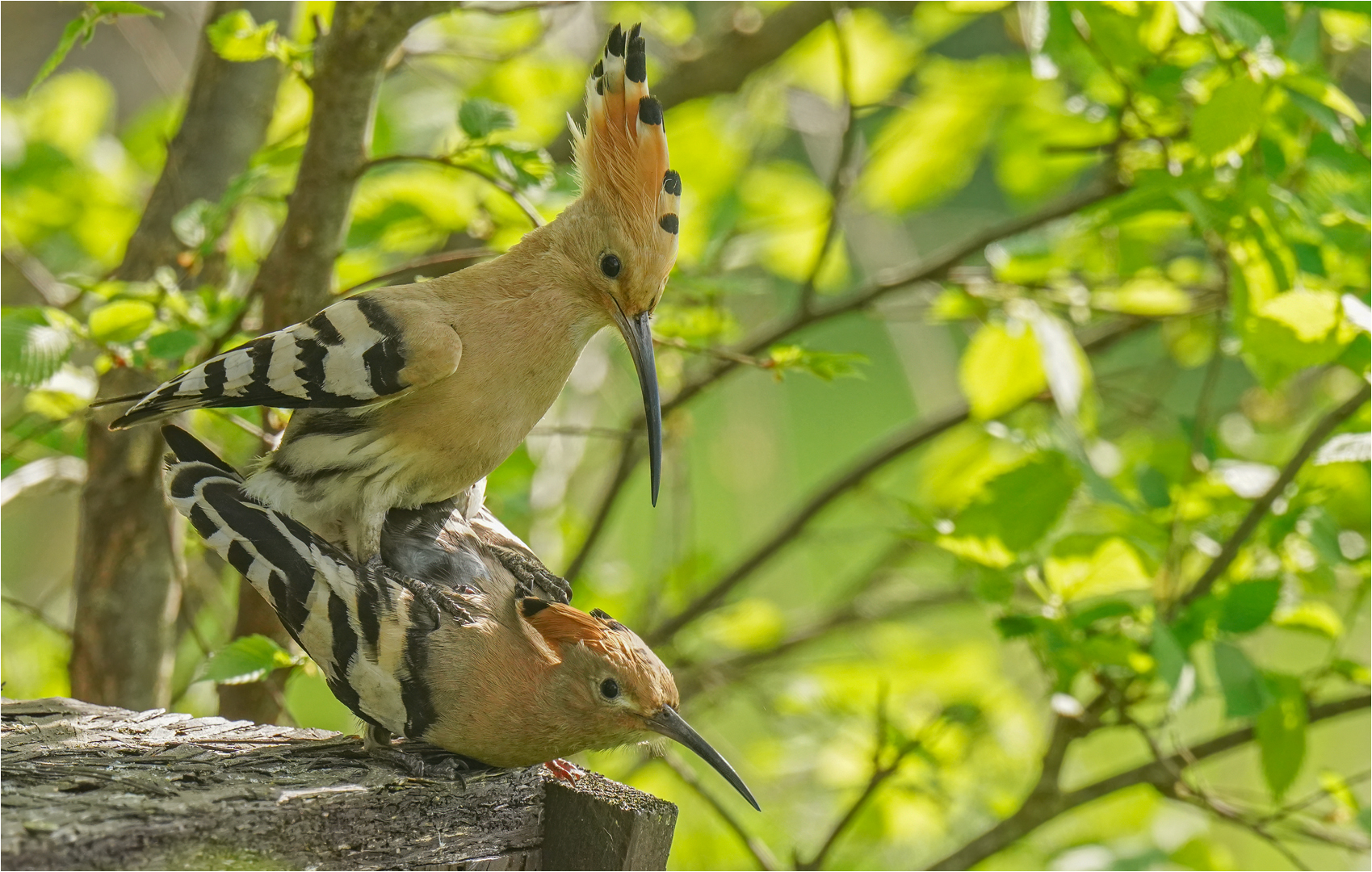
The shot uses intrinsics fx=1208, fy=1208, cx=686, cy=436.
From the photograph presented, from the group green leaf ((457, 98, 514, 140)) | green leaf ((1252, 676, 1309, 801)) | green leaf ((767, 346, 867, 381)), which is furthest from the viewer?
green leaf ((1252, 676, 1309, 801))

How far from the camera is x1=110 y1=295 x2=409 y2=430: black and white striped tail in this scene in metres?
1.78

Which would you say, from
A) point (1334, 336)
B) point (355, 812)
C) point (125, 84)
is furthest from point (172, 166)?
point (125, 84)

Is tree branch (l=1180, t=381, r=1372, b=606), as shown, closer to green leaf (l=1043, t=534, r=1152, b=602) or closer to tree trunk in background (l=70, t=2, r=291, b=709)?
green leaf (l=1043, t=534, r=1152, b=602)

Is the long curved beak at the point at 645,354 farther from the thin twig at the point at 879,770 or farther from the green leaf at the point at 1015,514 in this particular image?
the thin twig at the point at 879,770

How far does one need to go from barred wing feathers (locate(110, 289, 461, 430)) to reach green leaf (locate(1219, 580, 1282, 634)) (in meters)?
1.54

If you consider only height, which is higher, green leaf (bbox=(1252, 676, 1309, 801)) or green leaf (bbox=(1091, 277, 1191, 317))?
green leaf (bbox=(1091, 277, 1191, 317))

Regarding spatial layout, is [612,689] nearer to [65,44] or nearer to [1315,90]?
[65,44]

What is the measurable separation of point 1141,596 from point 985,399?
0.56 metres

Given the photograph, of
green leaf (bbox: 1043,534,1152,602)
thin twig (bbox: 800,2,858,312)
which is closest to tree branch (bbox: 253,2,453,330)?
thin twig (bbox: 800,2,858,312)

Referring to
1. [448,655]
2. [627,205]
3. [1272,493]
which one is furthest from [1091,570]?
[448,655]

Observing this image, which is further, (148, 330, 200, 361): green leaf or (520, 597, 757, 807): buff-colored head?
(148, 330, 200, 361): green leaf

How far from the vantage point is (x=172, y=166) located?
8.57 feet

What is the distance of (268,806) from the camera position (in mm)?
1494

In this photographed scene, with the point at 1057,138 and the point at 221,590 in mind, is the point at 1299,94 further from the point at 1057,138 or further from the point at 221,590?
the point at 221,590
